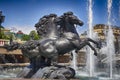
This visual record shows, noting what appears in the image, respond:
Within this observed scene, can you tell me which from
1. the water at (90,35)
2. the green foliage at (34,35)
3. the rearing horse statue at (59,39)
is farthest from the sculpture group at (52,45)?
the water at (90,35)

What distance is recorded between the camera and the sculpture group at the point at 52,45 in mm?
12148

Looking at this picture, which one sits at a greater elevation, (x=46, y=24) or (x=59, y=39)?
(x=46, y=24)

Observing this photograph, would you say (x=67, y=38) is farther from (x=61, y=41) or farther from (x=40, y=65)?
(x=40, y=65)

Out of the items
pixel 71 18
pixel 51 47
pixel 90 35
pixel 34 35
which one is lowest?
pixel 51 47

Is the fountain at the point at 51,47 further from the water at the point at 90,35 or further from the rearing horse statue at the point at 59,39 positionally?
the water at the point at 90,35

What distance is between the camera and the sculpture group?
12.1 meters

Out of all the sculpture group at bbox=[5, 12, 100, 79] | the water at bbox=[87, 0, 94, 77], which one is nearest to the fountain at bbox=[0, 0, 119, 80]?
the sculpture group at bbox=[5, 12, 100, 79]

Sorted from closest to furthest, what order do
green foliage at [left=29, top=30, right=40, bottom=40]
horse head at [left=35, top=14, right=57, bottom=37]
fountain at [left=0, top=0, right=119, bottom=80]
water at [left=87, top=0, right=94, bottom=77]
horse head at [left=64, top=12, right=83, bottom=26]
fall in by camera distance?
fountain at [left=0, top=0, right=119, bottom=80] < horse head at [left=64, top=12, right=83, bottom=26] < horse head at [left=35, top=14, right=57, bottom=37] < green foliage at [left=29, top=30, right=40, bottom=40] < water at [left=87, top=0, right=94, bottom=77]

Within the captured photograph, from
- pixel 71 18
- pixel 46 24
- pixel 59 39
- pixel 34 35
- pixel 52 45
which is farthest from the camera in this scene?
pixel 34 35

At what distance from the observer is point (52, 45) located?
481 inches

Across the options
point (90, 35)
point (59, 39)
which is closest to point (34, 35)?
point (90, 35)

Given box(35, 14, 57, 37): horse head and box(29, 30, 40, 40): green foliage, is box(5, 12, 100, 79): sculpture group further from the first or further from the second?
box(29, 30, 40, 40): green foliage

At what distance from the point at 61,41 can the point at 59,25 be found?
31.4 inches

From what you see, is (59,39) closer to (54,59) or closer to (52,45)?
(52,45)
